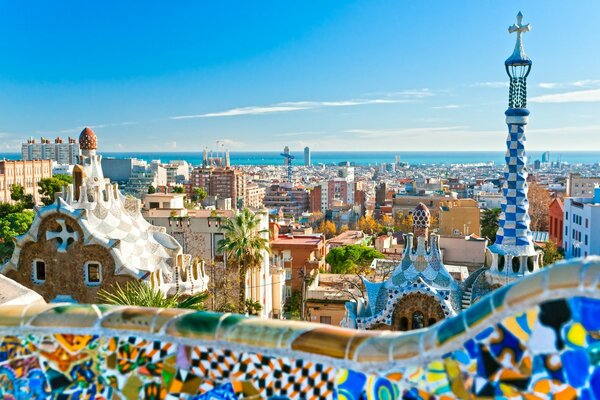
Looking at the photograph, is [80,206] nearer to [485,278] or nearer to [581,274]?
[485,278]

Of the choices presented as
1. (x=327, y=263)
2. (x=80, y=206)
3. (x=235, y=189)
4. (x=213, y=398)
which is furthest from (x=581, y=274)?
(x=235, y=189)

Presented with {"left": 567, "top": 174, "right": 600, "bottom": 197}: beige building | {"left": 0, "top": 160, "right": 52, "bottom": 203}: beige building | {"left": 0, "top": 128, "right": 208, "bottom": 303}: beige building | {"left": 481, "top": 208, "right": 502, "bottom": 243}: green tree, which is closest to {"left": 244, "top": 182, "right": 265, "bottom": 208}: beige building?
{"left": 0, "top": 160, "right": 52, "bottom": 203}: beige building

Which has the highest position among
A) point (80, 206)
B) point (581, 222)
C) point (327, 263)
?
point (80, 206)

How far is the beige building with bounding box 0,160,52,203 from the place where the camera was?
75375 millimetres

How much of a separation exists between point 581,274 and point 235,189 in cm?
10824

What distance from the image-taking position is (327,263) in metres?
41.0

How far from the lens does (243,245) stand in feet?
70.4

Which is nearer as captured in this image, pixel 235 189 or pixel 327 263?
pixel 327 263

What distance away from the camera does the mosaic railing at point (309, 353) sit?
3018mm

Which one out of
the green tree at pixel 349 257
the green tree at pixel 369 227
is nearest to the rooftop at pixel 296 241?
the green tree at pixel 349 257

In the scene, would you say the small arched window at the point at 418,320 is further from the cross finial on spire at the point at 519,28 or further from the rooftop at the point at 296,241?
the rooftop at the point at 296,241

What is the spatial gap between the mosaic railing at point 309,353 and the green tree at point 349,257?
107 ft

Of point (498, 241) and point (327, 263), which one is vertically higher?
point (498, 241)

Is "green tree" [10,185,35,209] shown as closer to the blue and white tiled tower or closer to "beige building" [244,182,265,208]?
the blue and white tiled tower
